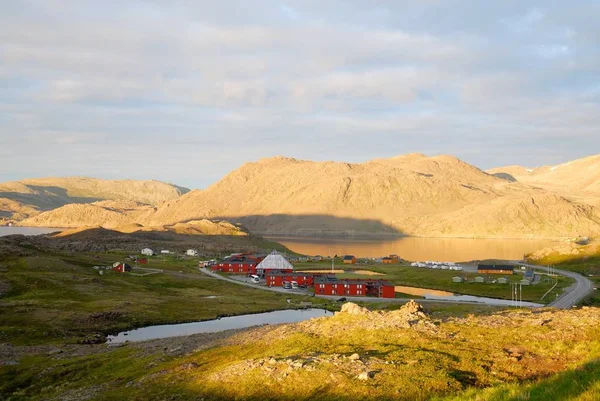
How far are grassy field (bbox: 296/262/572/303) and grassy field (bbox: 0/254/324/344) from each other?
45688mm

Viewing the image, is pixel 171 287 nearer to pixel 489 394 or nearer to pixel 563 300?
pixel 563 300

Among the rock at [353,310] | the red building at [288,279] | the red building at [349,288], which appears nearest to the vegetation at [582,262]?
the red building at [349,288]

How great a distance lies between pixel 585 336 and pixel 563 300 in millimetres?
84463

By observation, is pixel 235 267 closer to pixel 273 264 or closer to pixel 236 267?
pixel 236 267

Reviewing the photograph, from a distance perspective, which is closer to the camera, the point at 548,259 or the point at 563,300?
the point at 563,300

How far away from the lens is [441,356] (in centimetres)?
3025

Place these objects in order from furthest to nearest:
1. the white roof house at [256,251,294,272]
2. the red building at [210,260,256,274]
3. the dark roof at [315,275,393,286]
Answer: the red building at [210,260,256,274], the white roof house at [256,251,294,272], the dark roof at [315,275,393,286]

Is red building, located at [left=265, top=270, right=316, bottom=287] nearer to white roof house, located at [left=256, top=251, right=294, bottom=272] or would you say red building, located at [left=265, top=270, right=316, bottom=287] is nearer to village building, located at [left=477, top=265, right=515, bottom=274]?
white roof house, located at [left=256, top=251, right=294, bottom=272]

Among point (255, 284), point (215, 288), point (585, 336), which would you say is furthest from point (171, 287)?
point (585, 336)

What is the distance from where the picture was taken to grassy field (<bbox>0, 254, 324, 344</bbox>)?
246 feet

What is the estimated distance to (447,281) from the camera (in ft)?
470

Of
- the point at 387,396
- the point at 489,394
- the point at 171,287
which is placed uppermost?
the point at 489,394

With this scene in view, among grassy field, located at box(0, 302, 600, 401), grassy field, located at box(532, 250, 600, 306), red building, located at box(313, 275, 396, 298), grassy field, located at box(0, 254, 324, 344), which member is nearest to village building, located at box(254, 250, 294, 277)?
grassy field, located at box(0, 254, 324, 344)

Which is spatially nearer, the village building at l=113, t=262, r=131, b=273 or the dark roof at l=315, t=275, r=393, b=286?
the dark roof at l=315, t=275, r=393, b=286
